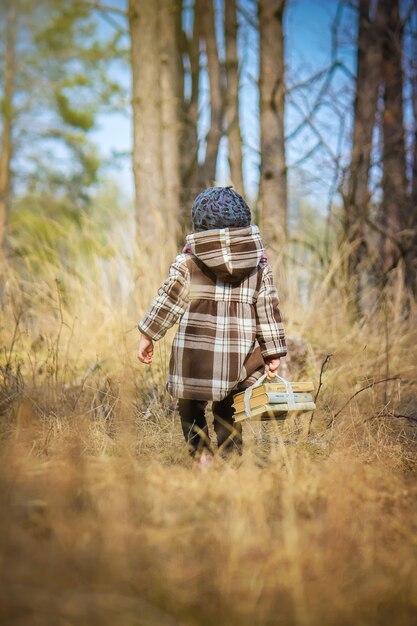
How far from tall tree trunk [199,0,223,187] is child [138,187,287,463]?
331 cm

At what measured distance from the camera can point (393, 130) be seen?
720cm

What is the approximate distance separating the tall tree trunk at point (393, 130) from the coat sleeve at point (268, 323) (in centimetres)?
426

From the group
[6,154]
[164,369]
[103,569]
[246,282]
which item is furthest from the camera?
[6,154]

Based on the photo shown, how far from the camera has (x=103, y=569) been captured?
4.56 ft

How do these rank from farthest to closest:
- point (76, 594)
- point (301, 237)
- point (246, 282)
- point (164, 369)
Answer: point (301, 237) → point (164, 369) → point (246, 282) → point (76, 594)

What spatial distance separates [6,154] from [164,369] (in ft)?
44.6

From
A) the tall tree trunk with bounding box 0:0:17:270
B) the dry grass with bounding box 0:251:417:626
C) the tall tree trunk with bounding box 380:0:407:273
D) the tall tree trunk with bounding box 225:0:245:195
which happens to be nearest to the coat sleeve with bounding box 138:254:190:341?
the dry grass with bounding box 0:251:417:626

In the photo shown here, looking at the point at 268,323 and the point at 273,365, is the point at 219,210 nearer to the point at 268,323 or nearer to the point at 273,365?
the point at 268,323

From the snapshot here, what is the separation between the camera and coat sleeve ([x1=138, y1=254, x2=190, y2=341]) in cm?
250

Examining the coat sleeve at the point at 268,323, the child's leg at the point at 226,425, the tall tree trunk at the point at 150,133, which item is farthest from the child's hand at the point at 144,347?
the tall tree trunk at the point at 150,133

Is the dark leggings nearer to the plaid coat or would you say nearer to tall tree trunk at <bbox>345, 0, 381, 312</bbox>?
the plaid coat

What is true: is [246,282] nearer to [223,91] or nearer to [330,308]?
[330,308]

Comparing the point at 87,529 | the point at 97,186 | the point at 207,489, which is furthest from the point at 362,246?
the point at 97,186

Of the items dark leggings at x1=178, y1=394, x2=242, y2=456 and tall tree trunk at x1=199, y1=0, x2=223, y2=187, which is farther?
tall tree trunk at x1=199, y1=0, x2=223, y2=187
